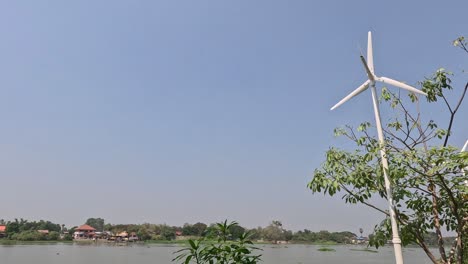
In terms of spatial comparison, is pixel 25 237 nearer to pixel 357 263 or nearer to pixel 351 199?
pixel 357 263

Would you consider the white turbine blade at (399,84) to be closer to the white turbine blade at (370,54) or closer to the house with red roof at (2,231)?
the white turbine blade at (370,54)

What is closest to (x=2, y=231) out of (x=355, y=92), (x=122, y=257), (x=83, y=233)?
(x=83, y=233)

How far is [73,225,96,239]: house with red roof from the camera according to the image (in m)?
109

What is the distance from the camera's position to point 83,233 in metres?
110

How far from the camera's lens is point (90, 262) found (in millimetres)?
35781

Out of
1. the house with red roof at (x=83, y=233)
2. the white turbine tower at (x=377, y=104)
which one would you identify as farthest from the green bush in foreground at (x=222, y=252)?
the house with red roof at (x=83, y=233)

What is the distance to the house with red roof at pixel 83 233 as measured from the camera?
108537mm

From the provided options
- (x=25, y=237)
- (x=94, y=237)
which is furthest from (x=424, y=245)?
(x=94, y=237)

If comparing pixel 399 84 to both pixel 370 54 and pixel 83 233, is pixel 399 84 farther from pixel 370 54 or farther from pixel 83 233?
pixel 83 233

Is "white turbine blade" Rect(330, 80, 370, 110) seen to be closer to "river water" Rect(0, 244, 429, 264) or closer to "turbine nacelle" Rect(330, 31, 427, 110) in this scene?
"turbine nacelle" Rect(330, 31, 427, 110)

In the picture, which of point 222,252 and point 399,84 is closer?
point 222,252

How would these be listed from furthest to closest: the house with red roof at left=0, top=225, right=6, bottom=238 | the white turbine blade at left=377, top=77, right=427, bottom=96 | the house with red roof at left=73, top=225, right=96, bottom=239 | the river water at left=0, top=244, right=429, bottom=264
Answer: the house with red roof at left=73, top=225, right=96, bottom=239, the house with red roof at left=0, top=225, right=6, bottom=238, the river water at left=0, top=244, right=429, bottom=264, the white turbine blade at left=377, top=77, right=427, bottom=96

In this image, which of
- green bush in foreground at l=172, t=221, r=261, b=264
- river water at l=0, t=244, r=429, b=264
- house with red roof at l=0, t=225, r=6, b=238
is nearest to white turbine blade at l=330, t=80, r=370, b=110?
green bush in foreground at l=172, t=221, r=261, b=264

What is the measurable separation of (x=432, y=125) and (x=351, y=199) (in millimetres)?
1345
